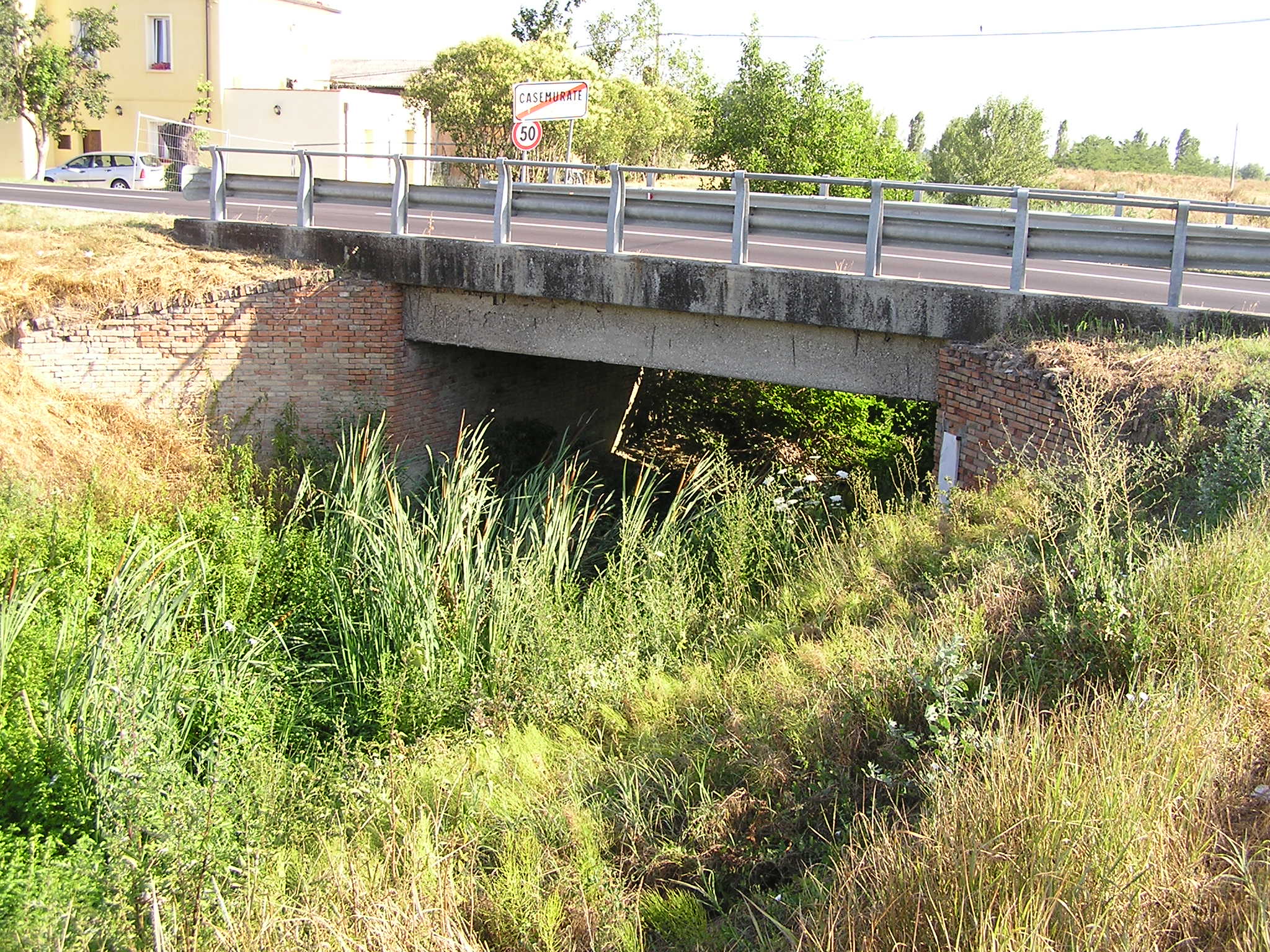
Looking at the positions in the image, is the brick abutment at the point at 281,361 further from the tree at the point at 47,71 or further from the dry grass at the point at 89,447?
the tree at the point at 47,71

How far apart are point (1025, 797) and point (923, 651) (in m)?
1.57

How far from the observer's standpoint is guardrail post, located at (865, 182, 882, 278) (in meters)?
9.82

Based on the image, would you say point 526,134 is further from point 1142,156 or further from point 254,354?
point 1142,156

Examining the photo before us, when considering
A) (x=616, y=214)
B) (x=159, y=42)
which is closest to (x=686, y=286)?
(x=616, y=214)

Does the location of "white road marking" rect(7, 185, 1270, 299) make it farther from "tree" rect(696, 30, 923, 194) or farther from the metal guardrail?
"tree" rect(696, 30, 923, 194)

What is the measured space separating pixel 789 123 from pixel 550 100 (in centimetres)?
894

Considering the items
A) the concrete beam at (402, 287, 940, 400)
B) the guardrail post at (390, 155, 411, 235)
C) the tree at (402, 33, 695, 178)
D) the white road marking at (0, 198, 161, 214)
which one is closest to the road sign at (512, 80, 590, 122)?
the guardrail post at (390, 155, 411, 235)

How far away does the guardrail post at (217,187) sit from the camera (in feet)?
44.8

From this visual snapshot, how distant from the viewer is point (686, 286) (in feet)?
35.2

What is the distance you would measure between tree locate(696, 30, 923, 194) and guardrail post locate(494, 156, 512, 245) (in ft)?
41.5

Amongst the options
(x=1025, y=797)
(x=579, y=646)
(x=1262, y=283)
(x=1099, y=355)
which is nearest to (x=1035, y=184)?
(x=1262, y=283)

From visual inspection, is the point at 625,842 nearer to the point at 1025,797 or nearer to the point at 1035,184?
the point at 1025,797

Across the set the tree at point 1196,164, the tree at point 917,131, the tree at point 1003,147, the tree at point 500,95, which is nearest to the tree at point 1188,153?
the tree at point 1196,164

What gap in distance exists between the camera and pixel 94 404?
11.3 m
